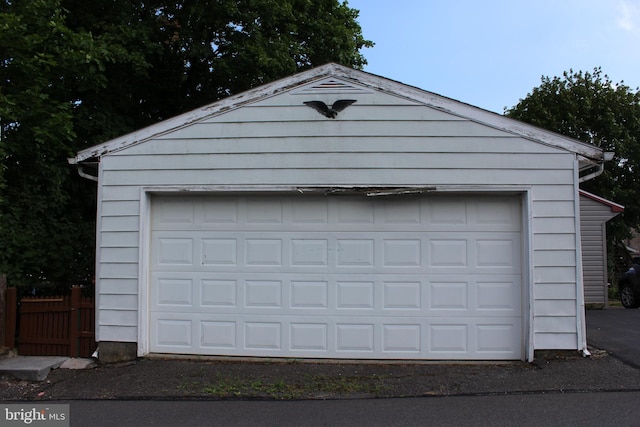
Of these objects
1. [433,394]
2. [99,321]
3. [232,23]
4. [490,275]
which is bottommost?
[433,394]

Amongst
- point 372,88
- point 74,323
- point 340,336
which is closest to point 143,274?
point 74,323

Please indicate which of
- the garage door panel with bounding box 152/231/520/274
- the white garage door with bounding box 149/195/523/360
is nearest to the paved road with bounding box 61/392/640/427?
the white garage door with bounding box 149/195/523/360

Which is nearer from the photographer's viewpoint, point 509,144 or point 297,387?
point 297,387

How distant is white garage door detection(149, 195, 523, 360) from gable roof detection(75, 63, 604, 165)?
36.5 inches

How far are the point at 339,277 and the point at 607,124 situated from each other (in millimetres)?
18845

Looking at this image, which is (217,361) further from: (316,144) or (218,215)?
(316,144)

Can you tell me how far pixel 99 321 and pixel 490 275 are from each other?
16.7ft

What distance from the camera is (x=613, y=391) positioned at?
537cm

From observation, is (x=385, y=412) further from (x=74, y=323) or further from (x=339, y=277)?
(x=74, y=323)

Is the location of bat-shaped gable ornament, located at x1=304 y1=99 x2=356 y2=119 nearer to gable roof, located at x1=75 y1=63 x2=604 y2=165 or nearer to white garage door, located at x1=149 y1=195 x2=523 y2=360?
gable roof, located at x1=75 y1=63 x2=604 y2=165

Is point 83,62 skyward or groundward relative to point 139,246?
skyward

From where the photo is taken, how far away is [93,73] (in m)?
8.77

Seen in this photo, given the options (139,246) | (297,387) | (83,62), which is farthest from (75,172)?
(297,387)

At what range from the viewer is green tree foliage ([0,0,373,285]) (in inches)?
307
